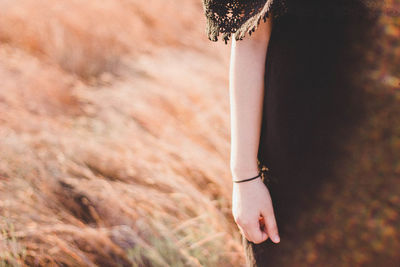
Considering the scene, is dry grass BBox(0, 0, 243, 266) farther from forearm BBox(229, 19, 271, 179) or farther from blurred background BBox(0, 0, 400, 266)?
forearm BBox(229, 19, 271, 179)

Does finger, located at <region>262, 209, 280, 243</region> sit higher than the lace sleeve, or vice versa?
the lace sleeve

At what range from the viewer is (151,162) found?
185 centimetres

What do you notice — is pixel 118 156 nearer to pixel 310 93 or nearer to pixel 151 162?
pixel 151 162

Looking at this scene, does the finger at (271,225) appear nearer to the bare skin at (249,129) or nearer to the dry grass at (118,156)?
the bare skin at (249,129)

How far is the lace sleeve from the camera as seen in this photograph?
2.11 ft

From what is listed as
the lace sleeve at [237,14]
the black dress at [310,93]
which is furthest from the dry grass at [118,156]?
the lace sleeve at [237,14]

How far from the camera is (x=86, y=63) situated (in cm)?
317

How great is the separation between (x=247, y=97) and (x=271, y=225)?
0.76 feet

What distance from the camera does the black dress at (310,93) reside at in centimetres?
62

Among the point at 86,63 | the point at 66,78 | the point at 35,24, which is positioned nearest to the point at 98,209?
the point at 66,78

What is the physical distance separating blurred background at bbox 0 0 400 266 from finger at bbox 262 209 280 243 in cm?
3

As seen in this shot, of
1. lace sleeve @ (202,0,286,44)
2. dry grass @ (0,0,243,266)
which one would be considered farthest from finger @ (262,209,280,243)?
dry grass @ (0,0,243,266)

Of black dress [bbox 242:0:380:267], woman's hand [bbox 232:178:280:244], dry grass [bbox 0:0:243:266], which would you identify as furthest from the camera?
dry grass [bbox 0:0:243:266]

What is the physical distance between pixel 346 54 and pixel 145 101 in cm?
174
